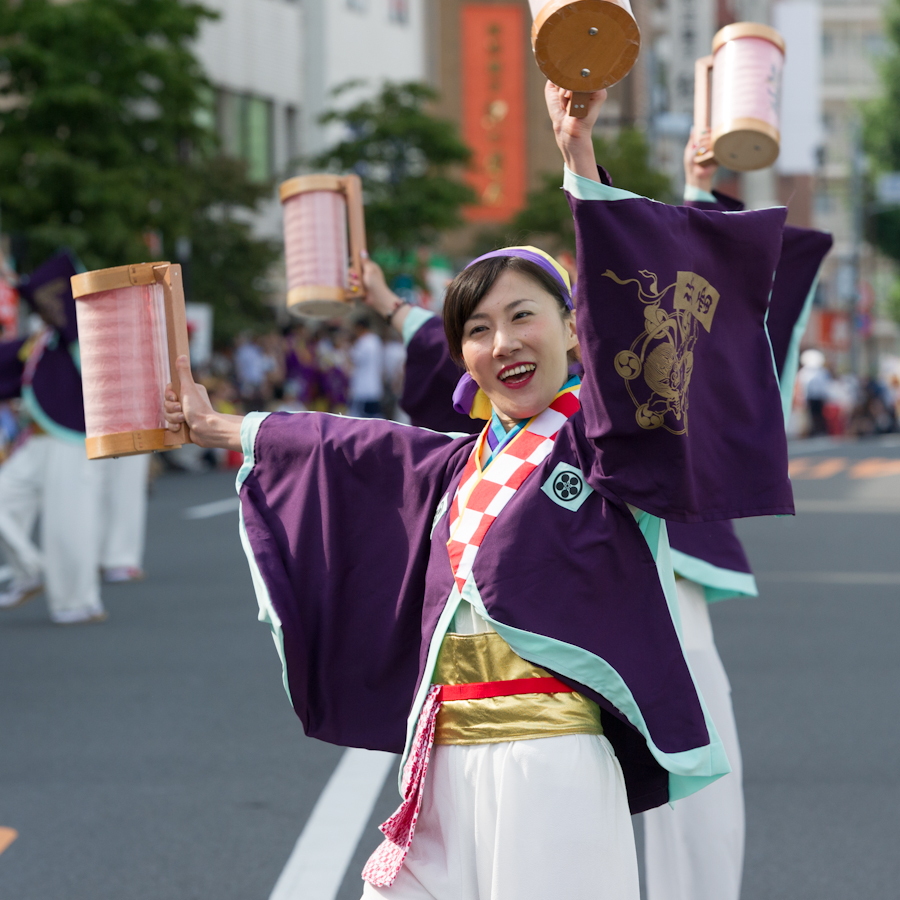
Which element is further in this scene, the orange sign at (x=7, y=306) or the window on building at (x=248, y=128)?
the window on building at (x=248, y=128)

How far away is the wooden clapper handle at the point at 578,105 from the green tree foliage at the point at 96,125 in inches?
592

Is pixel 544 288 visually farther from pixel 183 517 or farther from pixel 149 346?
pixel 183 517

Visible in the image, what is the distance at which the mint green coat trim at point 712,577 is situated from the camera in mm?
3333

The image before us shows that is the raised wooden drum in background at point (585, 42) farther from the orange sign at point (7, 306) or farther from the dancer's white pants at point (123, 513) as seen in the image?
the orange sign at point (7, 306)

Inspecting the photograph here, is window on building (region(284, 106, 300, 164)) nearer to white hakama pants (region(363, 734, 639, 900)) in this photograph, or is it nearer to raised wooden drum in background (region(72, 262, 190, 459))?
raised wooden drum in background (region(72, 262, 190, 459))

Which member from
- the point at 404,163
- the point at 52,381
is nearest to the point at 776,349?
the point at 52,381

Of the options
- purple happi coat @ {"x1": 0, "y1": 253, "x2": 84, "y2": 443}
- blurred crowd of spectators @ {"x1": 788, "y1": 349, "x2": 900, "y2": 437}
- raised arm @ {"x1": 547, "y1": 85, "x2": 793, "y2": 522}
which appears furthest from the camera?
blurred crowd of spectators @ {"x1": 788, "y1": 349, "x2": 900, "y2": 437}

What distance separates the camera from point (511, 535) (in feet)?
7.67

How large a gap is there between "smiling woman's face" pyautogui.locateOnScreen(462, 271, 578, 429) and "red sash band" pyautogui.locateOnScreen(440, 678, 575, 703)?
448 millimetres

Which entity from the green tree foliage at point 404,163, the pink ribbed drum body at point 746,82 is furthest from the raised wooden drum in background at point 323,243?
the green tree foliage at point 404,163

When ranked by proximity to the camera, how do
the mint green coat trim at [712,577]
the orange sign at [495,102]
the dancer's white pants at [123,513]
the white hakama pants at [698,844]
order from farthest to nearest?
the orange sign at [495,102]
the dancer's white pants at [123,513]
the mint green coat trim at [712,577]
the white hakama pants at [698,844]

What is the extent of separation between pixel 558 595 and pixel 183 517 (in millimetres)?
10740

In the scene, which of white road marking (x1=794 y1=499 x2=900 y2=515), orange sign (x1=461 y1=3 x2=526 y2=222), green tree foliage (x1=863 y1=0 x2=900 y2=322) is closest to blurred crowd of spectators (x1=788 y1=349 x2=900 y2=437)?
white road marking (x1=794 y1=499 x2=900 y2=515)

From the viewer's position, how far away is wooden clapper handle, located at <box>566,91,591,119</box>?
7.14 feet
